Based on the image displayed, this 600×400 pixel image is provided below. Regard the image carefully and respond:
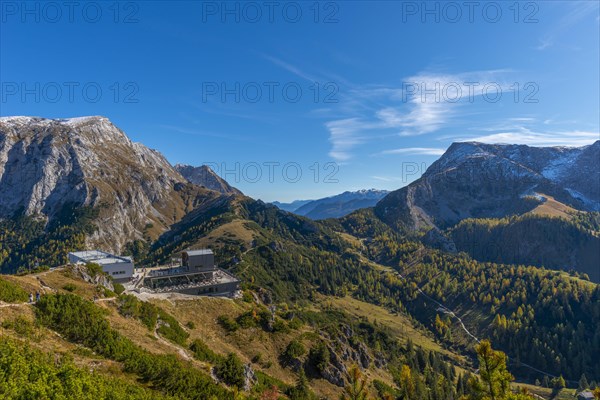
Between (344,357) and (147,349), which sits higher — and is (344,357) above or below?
below

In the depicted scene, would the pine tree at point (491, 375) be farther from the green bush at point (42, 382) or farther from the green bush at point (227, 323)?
the green bush at point (227, 323)

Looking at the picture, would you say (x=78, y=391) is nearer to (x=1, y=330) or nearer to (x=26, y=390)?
(x=26, y=390)

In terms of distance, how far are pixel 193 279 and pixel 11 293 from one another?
187ft

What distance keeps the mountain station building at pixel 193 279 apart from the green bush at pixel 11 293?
4424cm

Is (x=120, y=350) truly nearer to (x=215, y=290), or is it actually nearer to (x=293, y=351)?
(x=293, y=351)

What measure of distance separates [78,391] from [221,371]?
31.4m

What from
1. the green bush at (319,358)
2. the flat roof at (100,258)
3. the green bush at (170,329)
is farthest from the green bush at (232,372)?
the flat roof at (100,258)

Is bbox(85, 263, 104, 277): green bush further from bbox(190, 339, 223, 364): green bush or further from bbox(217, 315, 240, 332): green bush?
bbox(217, 315, 240, 332): green bush

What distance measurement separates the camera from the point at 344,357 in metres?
92.4

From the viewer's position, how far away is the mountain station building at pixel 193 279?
9250cm

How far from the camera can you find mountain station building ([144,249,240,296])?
92500 millimetres

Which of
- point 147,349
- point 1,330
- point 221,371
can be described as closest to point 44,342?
point 1,330

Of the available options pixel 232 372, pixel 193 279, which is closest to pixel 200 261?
pixel 193 279

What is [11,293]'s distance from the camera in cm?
4281
